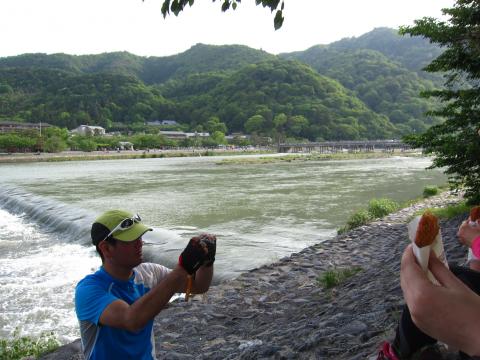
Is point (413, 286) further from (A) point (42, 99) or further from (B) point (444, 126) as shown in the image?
(A) point (42, 99)

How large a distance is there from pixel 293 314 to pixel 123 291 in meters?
3.48

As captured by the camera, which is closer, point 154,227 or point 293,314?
point 293,314

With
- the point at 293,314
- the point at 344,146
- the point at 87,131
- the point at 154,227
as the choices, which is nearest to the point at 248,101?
the point at 344,146

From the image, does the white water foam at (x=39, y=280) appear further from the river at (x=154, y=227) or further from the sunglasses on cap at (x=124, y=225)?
the sunglasses on cap at (x=124, y=225)

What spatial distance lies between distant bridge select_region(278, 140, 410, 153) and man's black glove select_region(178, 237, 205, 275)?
120890 mm

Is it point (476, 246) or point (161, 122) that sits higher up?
point (476, 246)

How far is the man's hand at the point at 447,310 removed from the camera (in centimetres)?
143

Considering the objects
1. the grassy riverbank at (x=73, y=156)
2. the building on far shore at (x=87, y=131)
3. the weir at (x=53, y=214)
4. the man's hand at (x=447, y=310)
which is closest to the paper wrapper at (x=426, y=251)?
the man's hand at (x=447, y=310)

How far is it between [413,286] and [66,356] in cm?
497

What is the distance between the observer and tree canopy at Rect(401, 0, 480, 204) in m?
7.09

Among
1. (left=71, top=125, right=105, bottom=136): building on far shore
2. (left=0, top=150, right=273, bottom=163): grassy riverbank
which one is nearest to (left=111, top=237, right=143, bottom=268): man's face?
(left=0, top=150, right=273, bottom=163): grassy riverbank

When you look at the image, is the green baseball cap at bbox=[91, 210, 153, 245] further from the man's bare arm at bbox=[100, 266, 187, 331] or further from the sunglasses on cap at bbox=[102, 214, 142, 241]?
the man's bare arm at bbox=[100, 266, 187, 331]

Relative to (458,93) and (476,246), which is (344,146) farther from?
(476,246)

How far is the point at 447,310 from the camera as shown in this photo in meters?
1.43
